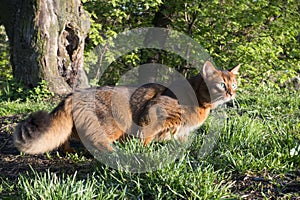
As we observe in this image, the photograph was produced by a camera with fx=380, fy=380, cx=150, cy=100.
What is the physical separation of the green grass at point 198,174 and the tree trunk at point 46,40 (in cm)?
433

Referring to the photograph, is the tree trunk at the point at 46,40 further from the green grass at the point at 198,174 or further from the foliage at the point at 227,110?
the green grass at the point at 198,174

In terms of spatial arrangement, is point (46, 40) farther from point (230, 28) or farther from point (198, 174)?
point (230, 28)

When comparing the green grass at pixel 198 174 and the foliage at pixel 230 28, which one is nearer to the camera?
the green grass at pixel 198 174

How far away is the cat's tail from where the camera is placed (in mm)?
3559

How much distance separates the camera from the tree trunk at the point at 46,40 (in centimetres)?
776

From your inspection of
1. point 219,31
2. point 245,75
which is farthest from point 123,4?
point 245,75

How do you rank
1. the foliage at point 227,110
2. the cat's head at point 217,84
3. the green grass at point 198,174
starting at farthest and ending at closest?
1. the cat's head at point 217,84
2. the foliage at point 227,110
3. the green grass at point 198,174

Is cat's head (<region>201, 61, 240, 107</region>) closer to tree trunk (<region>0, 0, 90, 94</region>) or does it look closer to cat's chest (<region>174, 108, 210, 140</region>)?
cat's chest (<region>174, 108, 210, 140</region>)

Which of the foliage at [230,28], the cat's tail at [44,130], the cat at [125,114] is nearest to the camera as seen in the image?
the cat's tail at [44,130]

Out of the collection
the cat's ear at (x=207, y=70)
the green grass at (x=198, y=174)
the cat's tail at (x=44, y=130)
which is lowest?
the green grass at (x=198, y=174)

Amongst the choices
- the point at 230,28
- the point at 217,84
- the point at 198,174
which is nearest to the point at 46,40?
the point at 217,84

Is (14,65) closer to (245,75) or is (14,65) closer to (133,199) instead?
(133,199)

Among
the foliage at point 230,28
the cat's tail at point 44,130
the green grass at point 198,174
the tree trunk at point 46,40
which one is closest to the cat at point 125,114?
the cat's tail at point 44,130

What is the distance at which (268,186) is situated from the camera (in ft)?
10.3
